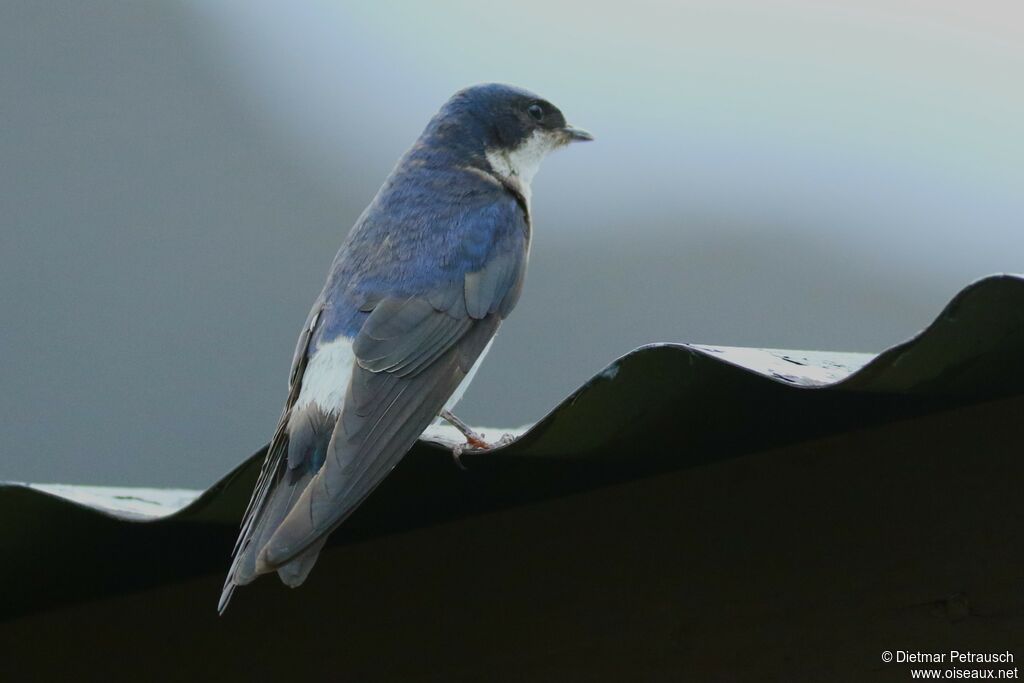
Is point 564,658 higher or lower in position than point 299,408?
lower

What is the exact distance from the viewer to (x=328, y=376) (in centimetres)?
219

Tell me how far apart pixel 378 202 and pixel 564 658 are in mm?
1321

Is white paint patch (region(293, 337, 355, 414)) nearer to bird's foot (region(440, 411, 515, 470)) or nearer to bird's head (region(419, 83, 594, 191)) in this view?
bird's foot (region(440, 411, 515, 470))

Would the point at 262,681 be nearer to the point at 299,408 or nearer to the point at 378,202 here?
the point at 299,408

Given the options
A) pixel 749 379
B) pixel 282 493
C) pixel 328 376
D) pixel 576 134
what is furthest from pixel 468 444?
pixel 576 134

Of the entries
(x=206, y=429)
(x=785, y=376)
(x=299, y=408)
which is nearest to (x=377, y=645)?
(x=299, y=408)

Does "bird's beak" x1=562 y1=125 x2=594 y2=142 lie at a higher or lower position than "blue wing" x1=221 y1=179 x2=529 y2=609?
higher

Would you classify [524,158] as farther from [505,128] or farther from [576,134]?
[576,134]

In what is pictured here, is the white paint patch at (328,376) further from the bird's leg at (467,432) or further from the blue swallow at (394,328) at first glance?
the bird's leg at (467,432)

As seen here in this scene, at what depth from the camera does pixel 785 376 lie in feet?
4.68

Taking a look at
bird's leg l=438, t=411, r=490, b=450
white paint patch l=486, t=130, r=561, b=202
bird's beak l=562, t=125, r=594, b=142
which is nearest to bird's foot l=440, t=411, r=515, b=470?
bird's leg l=438, t=411, r=490, b=450

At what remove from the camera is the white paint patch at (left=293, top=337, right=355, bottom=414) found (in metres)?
2.11

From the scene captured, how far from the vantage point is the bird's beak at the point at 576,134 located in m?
3.58

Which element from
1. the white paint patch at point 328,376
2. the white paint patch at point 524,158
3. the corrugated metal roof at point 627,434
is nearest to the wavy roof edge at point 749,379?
the corrugated metal roof at point 627,434
